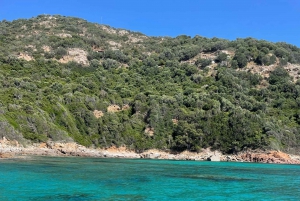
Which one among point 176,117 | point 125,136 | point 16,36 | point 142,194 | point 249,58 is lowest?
point 142,194

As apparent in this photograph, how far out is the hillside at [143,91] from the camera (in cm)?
6906

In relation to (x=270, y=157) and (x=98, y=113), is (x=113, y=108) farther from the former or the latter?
(x=270, y=157)

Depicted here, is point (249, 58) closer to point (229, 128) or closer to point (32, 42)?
point (229, 128)

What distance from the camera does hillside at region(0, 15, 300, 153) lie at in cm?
6906

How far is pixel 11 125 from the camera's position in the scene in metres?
56.1

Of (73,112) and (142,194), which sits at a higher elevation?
(73,112)

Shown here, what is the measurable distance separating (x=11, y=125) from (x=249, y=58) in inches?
3385

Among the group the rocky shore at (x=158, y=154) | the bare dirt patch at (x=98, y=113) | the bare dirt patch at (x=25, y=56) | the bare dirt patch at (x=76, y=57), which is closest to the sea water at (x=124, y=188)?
the rocky shore at (x=158, y=154)

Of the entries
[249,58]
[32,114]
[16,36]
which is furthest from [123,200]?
[16,36]

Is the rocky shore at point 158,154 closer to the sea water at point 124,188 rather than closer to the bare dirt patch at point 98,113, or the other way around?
the bare dirt patch at point 98,113

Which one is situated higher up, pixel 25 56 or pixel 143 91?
pixel 25 56

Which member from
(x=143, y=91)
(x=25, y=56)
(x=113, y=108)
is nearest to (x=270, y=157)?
(x=113, y=108)

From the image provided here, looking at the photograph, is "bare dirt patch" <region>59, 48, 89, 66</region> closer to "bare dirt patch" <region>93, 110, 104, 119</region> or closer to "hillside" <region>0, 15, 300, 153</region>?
"hillside" <region>0, 15, 300, 153</region>

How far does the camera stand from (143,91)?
305 feet
